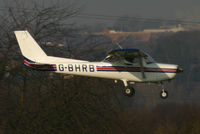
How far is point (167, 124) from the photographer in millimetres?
39906

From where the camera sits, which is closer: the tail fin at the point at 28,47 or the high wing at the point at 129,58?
the high wing at the point at 129,58

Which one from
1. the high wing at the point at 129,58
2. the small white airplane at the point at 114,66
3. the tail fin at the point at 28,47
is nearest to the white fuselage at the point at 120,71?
the small white airplane at the point at 114,66

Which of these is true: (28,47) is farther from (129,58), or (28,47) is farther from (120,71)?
(129,58)

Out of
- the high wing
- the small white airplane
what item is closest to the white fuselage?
the small white airplane

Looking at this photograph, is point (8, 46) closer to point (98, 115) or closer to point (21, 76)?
point (21, 76)

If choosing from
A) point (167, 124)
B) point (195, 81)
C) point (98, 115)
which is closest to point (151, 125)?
point (167, 124)

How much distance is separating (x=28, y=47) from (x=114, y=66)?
4.28 metres

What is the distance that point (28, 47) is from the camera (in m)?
18.5

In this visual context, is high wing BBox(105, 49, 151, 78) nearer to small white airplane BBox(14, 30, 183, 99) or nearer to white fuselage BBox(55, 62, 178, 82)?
small white airplane BBox(14, 30, 183, 99)

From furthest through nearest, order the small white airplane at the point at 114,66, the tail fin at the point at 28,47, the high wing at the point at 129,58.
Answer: the tail fin at the point at 28,47 → the small white airplane at the point at 114,66 → the high wing at the point at 129,58

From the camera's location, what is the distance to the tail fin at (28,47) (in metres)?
18.3

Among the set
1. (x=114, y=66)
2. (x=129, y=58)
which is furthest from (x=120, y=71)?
(x=129, y=58)

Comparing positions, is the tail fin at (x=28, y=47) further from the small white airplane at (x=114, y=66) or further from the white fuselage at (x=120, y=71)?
the white fuselage at (x=120, y=71)

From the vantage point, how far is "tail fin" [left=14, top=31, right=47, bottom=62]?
18328 millimetres
